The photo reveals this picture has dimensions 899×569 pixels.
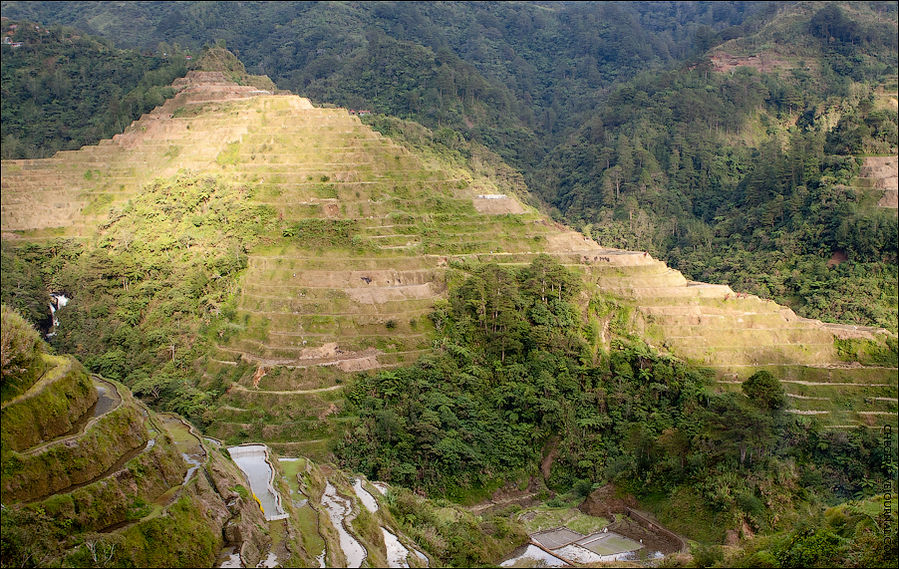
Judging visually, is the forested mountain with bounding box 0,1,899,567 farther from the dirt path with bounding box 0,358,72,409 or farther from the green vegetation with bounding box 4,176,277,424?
the dirt path with bounding box 0,358,72,409

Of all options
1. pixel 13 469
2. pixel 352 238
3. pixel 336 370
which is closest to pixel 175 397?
pixel 336 370

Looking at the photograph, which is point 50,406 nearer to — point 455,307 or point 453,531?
point 453,531

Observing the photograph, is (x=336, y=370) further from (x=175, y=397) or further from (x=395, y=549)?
(x=395, y=549)

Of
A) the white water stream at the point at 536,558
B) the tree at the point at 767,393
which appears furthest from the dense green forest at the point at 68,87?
the tree at the point at 767,393

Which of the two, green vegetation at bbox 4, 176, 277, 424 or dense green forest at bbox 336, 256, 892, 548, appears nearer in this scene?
dense green forest at bbox 336, 256, 892, 548

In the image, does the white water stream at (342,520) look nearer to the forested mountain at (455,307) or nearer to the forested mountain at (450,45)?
the forested mountain at (455,307)

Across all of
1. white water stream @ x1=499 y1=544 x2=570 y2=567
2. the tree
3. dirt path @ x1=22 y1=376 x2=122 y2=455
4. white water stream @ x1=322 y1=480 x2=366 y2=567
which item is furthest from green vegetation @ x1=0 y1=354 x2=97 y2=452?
the tree

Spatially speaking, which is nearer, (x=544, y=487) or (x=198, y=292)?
(x=544, y=487)

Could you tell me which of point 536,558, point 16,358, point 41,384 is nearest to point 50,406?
point 41,384
